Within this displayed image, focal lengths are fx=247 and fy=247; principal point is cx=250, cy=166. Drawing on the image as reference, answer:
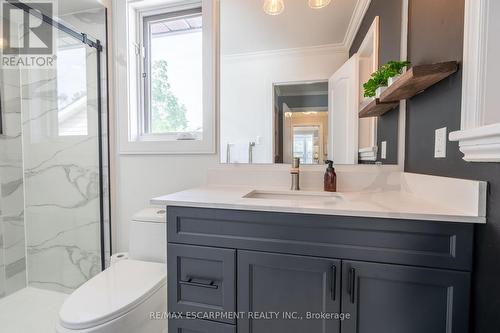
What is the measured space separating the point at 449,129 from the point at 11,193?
2.73 metres

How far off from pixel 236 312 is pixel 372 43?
1.54 metres

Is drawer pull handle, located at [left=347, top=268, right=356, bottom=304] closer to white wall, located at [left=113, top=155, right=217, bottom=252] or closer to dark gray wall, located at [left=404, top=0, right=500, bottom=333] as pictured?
dark gray wall, located at [left=404, top=0, right=500, bottom=333]

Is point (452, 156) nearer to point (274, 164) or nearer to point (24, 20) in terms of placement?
point (274, 164)

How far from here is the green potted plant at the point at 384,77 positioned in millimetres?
1093

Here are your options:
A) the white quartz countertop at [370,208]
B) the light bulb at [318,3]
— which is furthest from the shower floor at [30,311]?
the light bulb at [318,3]

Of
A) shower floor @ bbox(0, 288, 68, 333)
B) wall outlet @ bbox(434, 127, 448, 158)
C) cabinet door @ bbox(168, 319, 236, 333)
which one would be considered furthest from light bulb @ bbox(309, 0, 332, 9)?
shower floor @ bbox(0, 288, 68, 333)

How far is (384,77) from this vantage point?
114 cm

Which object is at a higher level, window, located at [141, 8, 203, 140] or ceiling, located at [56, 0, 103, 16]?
ceiling, located at [56, 0, 103, 16]

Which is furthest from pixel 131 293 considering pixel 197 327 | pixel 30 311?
pixel 30 311

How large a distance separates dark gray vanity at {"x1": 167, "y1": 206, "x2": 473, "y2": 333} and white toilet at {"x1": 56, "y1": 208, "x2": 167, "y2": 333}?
16 centimetres

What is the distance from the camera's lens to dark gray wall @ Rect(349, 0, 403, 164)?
1308mm

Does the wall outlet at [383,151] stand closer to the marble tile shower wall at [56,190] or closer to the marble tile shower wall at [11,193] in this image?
the marble tile shower wall at [56,190]

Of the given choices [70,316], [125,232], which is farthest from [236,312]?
[125,232]

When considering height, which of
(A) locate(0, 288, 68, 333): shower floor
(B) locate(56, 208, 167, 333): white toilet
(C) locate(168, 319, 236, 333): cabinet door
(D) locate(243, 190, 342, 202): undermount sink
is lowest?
(A) locate(0, 288, 68, 333): shower floor
